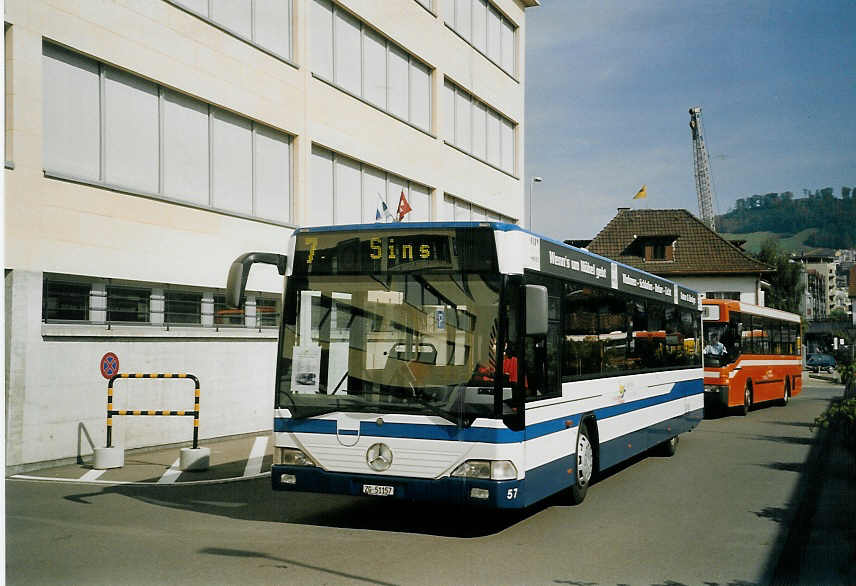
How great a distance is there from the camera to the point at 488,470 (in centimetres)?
830

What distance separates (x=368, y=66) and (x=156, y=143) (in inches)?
354

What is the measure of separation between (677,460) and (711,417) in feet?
35.1

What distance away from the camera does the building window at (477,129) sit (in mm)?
30033

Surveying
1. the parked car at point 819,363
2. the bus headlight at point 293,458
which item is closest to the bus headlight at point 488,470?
the bus headlight at point 293,458

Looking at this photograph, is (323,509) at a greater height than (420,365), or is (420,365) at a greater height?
(420,365)

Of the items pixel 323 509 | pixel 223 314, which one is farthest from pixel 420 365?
pixel 223 314

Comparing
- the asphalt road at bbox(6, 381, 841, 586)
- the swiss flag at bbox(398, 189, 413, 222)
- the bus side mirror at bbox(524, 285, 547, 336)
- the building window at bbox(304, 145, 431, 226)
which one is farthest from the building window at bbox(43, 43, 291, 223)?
the bus side mirror at bbox(524, 285, 547, 336)

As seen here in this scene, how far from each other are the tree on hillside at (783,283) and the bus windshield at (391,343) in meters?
77.2

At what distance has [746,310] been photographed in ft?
82.0

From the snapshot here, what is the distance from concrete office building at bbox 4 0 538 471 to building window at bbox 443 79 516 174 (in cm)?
382

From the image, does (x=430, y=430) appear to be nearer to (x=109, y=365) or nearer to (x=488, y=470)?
(x=488, y=470)

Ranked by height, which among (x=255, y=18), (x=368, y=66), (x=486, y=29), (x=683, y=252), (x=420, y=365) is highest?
(x=486, y=29)

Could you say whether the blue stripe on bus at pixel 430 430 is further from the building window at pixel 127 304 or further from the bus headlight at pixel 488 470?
the building window at pixel 127 304

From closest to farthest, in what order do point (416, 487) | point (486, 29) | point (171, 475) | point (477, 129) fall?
point (416, 487), point (171, 475), point (477, 129), point (486, 29)
